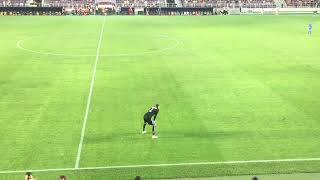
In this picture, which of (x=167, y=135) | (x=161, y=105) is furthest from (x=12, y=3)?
(x=167, y=135)

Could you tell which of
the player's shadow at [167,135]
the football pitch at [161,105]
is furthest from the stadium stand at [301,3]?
the player's shadow at [167,135]

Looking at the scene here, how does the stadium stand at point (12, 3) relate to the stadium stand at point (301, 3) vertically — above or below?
above

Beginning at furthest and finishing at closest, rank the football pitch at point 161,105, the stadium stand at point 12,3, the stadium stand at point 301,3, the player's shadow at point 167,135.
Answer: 1. the stadium stand at point 301,3
2. the stadium stand at point 12,3
3. the player's shadow at point 167,135
4. the football pitch at point 161,105

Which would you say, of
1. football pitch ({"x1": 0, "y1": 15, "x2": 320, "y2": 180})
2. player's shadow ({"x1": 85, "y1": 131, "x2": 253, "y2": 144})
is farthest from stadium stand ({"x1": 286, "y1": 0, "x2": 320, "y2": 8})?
player's shadow ({"x1": 85, "y1": 131, "x2": 253, "y2": 144})

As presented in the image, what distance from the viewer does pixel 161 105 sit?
2894 centimetres

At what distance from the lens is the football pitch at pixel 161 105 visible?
70.0ft

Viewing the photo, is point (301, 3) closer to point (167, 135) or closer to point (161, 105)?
point (161, 105)

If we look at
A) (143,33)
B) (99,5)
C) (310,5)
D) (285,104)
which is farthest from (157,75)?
(310,5)

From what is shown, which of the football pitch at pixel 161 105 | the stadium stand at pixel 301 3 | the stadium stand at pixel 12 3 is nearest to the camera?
the football pitch at pixel 161 105

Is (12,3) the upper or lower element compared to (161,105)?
upper

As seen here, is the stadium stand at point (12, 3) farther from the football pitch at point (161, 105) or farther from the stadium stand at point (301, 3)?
the stadium stand at point (301, 3)

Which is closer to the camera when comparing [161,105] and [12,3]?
[161,105]

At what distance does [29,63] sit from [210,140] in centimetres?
2143

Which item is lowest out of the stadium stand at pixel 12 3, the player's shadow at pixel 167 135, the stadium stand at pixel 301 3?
the player's shadow at pixel 167 135
